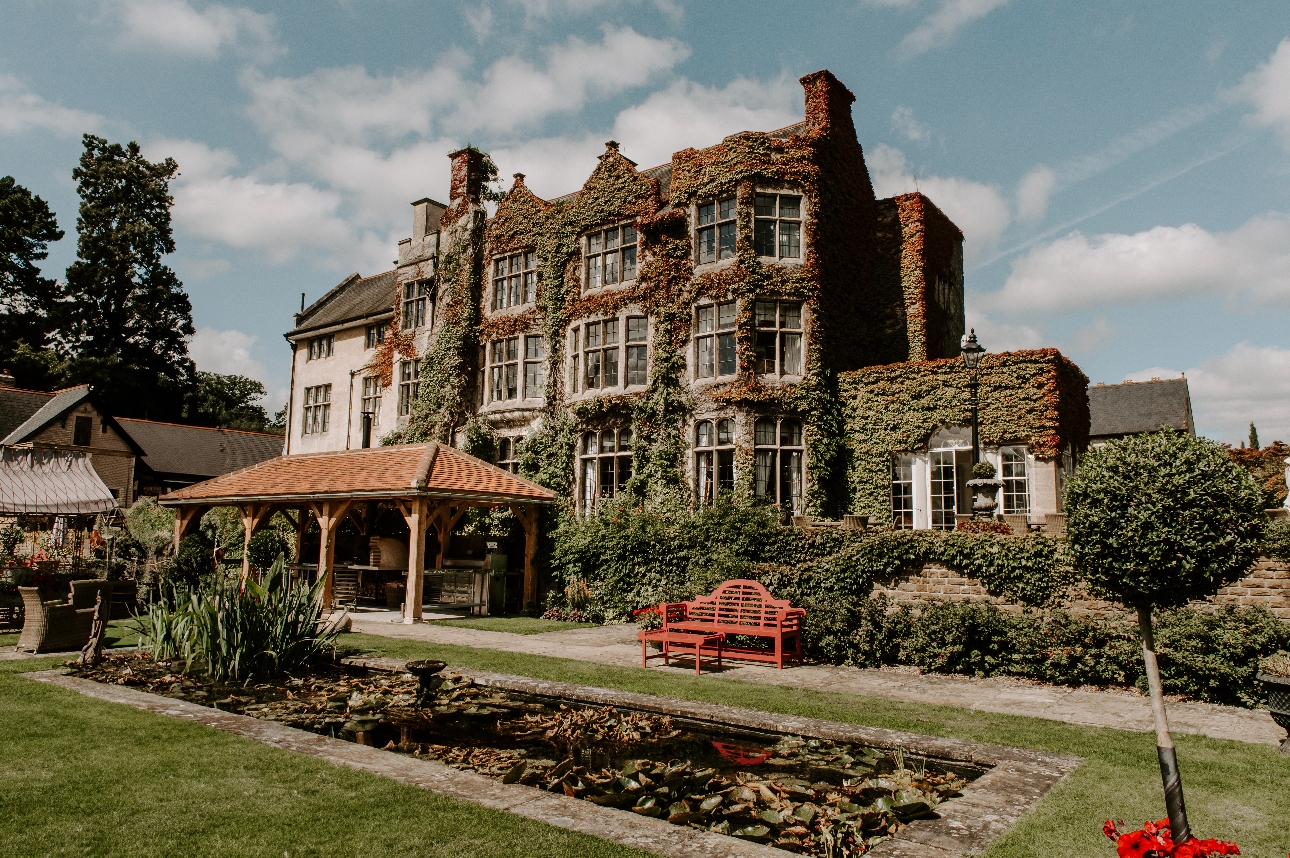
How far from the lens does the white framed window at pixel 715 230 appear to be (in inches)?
910

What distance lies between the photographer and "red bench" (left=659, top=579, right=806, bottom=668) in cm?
1222

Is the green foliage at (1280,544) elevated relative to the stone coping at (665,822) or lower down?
elevated

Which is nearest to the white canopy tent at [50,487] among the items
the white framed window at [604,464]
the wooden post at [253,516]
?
the wooden post at [253,516]

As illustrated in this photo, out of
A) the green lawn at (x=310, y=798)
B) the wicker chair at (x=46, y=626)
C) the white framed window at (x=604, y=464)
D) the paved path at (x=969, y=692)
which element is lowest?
the paved path at (x=969, y=692)

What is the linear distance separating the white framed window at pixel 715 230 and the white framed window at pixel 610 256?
2246 mm

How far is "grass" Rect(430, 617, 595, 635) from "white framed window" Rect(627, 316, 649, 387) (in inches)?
314

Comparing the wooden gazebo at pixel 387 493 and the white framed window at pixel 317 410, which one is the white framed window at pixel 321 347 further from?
the wooden gazebo at pixel 387 493

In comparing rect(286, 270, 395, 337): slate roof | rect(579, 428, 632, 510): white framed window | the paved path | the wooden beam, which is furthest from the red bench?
rect(286, 270, 395, 337): slate roof

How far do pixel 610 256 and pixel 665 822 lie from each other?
21843mm

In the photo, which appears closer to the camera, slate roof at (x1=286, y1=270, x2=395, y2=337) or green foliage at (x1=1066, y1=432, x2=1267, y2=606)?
green foliage at (x1=1066, y1=432, x2=1267, y2=606)

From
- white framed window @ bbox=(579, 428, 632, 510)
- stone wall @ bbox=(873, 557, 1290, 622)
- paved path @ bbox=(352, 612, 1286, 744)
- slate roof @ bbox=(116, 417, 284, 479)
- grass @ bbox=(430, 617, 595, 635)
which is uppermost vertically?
slate roof @ bbox=(116, 417, 284, 479)

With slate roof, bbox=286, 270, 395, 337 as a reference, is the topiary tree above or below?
below

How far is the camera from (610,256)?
25531 mm

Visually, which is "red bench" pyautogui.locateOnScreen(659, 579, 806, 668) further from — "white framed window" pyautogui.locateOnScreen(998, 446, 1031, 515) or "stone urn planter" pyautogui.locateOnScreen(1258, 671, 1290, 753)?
"white framed window" pyautogui.locateOnScreen(998, 446, 1031, 515)
